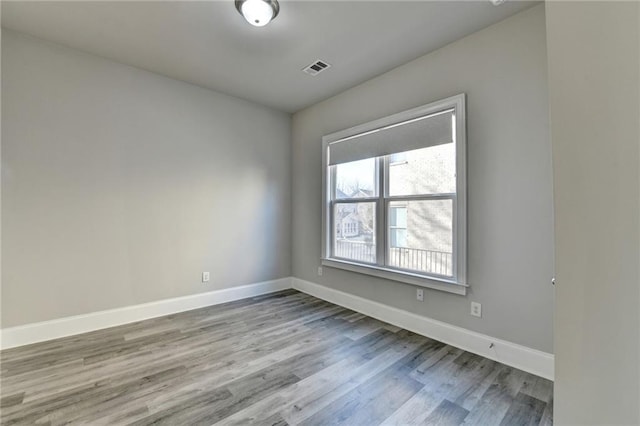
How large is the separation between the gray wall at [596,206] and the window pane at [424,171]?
175cm

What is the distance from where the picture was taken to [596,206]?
0.77 m

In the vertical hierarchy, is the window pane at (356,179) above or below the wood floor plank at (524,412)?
above

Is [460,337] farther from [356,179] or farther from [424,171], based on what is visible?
[356,179]

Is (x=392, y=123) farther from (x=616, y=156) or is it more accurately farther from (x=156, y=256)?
(x=156, y=256)

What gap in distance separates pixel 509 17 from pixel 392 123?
1.24 m

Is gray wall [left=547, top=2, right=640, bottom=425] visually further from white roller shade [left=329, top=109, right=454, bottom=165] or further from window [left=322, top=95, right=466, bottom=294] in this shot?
white roller shade [left=329, top=109, right=454, bottom=165]

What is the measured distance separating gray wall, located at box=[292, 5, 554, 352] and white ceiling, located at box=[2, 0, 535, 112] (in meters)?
0.21

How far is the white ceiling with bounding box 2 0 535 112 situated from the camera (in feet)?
6.89

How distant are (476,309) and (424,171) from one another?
1.38 m

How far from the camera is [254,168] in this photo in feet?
13.0

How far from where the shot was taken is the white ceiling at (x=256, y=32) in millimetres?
2100

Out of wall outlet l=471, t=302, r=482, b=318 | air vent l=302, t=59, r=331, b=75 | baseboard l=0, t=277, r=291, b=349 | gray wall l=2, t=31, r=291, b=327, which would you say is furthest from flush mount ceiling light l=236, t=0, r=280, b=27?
baseboard l=0, t=277, r=291, b=349

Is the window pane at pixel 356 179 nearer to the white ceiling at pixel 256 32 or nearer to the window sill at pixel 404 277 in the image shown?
the window sill at pixel 404 277

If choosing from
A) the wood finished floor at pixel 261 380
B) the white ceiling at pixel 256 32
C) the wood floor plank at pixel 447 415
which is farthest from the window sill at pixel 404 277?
the white ceiling at pixel 256 32
